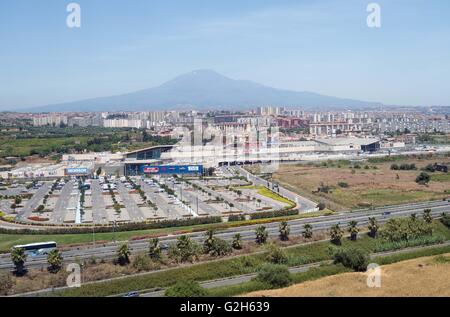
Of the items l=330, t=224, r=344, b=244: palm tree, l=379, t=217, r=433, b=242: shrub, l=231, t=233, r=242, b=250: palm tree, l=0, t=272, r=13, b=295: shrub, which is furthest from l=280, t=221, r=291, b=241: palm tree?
l=0, t=272, r=13, b=295: shrub

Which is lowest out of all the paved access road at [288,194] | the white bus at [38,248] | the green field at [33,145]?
the paved access road at [288,194]

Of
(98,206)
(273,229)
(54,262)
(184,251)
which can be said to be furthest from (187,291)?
(98,206)

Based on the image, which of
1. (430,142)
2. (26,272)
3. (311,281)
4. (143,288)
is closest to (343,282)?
(311,281)

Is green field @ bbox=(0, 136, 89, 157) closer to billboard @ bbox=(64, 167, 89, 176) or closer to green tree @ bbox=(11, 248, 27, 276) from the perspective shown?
billboard @ bbox=(64, 167, 89, 176)

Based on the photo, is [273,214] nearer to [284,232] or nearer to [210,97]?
[284,232]

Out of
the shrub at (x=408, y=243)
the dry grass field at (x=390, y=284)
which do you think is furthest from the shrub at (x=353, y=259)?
the shrub at (x=408, y=243)

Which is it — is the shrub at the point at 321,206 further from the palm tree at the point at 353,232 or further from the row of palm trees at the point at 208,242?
the palm tree at the point at 353,232
